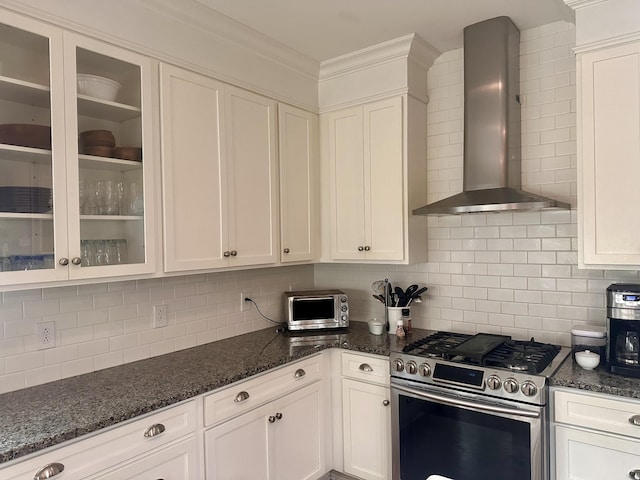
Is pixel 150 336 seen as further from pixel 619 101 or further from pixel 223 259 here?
pixel 619 101

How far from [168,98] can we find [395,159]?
138 cm

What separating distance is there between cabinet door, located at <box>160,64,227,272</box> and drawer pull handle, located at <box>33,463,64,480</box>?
37.1 inches

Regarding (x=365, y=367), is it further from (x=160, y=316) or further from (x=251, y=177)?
(x=251, y=177)

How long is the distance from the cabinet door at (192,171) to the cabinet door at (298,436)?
0.87 meters

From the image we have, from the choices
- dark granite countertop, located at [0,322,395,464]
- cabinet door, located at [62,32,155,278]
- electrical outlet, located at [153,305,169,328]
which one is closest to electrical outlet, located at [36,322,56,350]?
dark granite countertop, located at [0,322,395,464]

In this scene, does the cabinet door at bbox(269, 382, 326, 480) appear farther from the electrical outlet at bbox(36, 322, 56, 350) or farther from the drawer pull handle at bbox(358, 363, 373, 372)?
the electrical outlet at bbox(36, 322, 56, 350)

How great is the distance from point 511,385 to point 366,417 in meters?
0.91

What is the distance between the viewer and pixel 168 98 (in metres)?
2.20

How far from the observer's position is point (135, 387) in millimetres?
1950

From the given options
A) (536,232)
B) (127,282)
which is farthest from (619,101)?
(127,282)

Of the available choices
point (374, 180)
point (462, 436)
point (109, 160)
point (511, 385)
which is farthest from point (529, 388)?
point (109, 160)

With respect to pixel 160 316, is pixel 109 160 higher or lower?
higher

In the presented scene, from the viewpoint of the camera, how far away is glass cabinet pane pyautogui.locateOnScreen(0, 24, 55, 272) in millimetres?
1691

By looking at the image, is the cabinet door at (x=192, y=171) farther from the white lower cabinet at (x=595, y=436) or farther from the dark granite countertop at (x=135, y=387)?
the white lower cabinet at (x=595, y=436)
